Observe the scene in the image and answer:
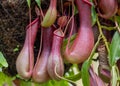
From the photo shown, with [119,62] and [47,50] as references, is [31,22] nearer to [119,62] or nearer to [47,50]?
[47,50]

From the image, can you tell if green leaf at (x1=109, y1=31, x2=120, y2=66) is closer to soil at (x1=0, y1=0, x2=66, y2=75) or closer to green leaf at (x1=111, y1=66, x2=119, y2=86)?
green leaf at (x1=111, y1=66, x2=119, y2=86)

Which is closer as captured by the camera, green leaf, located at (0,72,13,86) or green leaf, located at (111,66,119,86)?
green leaf, located at (111,66,119,86)

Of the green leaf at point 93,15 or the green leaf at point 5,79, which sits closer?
the green leaf at point 93,15

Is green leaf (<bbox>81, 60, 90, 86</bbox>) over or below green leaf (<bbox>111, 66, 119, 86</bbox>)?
over

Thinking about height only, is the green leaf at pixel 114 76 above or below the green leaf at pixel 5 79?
above

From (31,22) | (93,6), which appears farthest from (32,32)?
(93,6)

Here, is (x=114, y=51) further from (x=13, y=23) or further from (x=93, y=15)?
(x=13, y=23)

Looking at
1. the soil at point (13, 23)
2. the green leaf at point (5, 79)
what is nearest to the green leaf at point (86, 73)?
the soil at point (13, 23)

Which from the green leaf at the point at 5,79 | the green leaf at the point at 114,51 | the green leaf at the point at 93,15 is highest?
the green leaf at the point at 93,15

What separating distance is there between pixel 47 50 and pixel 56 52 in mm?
46

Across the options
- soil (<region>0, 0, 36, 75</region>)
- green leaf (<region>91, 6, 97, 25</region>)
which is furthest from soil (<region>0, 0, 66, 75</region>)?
green leaf (<region>91, 6, 97, 25</region>)

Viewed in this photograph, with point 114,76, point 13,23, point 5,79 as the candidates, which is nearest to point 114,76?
point 114,76

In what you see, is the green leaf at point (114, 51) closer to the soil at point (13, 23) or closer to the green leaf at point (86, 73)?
the green leaf at point (86, 73)

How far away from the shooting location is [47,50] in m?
0.71
